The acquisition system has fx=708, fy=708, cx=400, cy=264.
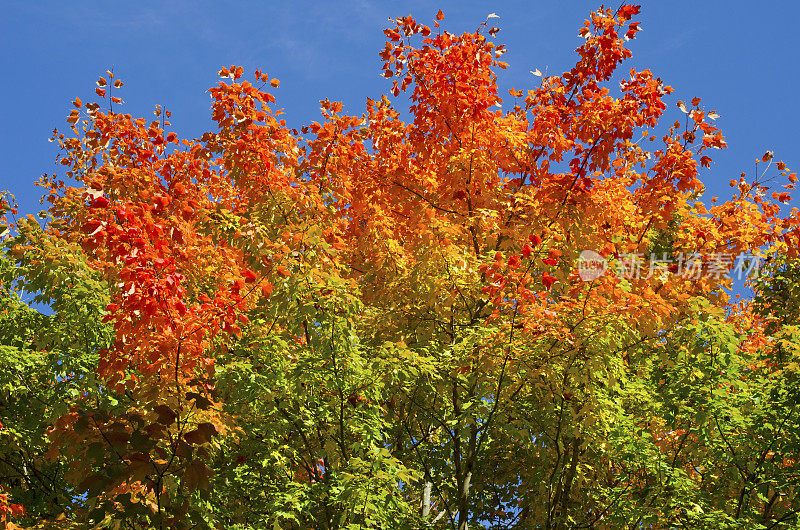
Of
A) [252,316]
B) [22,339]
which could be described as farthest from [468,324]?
[22,339]

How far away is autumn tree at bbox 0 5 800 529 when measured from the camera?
7648 mm

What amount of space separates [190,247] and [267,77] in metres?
2.51

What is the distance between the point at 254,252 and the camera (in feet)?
27.7

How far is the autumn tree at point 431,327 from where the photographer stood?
7.65 metres

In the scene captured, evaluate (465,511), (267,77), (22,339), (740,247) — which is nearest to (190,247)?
(267,77)

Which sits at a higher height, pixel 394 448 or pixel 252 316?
pixel 252 316

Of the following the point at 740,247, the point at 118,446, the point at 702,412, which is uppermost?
the point at 740,247

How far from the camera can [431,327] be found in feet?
31.6

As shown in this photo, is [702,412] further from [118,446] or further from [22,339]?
[22,339]

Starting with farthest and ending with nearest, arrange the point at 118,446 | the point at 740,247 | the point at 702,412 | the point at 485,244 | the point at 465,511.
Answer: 1. the point at 740,247
2. the point at 485,244
3. the point at 465,511
4. the point at 702,412
5. the point at 118,446

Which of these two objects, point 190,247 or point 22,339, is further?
point 22,339

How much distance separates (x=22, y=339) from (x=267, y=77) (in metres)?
5.35

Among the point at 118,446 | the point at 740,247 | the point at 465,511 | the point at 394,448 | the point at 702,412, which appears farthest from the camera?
the point at 740,247

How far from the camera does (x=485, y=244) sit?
9.99m
